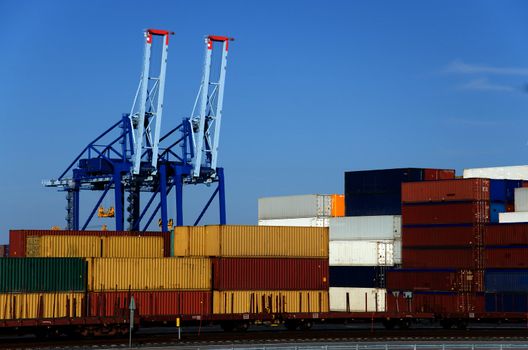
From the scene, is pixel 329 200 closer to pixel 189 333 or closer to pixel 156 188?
pixel 156 188

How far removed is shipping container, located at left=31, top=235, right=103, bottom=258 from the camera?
74.6m

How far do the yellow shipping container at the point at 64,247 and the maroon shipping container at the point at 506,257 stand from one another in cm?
3233

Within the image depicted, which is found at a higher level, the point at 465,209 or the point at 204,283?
the point at 465,209

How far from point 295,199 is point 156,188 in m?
15.7

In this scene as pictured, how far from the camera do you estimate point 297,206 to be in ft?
400

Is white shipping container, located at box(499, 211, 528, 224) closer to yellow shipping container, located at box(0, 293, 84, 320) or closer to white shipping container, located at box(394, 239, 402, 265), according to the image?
white shipping container, located at box(394, 239, 402, 265)

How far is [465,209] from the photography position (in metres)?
93.2

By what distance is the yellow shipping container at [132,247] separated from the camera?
76750 millimetres

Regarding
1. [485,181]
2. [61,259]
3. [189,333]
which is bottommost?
[189,333]

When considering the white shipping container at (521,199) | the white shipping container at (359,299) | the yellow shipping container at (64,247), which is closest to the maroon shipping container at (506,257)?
the white shipping container at (521,199)

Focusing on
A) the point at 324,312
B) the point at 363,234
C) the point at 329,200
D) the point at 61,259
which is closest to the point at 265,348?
the point at 61,259

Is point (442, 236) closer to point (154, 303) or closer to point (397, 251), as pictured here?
point (397, 251)

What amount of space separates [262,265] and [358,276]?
108ft

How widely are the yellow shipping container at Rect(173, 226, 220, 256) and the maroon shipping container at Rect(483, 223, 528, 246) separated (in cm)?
2607
